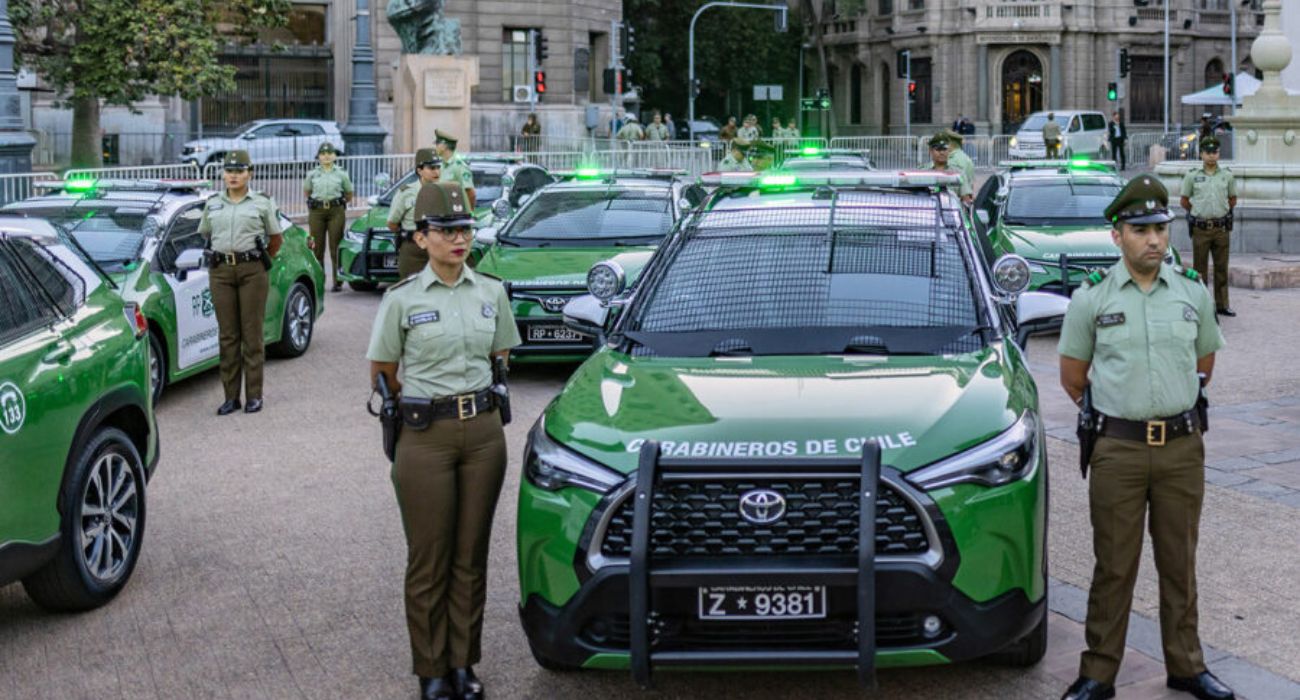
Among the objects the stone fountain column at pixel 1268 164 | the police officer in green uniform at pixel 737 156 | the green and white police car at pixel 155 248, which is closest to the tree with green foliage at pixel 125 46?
the police officer in green uniform at pixel 737 156

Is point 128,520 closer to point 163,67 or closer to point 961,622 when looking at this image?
point 961,622

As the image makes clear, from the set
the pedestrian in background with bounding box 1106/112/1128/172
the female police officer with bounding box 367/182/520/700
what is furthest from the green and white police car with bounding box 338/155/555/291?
the pedestrian in background with bounding box 1106/112/1128/172

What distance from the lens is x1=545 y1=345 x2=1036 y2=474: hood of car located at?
544cm

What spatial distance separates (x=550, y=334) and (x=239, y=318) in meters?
2.44

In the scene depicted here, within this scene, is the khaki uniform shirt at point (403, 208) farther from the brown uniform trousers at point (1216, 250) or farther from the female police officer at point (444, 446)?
the female police officer at point (444, 446)

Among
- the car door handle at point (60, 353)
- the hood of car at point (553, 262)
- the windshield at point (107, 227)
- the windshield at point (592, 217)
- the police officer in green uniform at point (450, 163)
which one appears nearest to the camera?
the car door handle at point (60, 353)

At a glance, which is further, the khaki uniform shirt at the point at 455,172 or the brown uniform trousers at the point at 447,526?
the khaki uniform shirt at the point at 455,172

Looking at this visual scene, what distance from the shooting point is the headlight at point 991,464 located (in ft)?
17.6

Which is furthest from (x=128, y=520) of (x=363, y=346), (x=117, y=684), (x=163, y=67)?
(x=163, y=67)

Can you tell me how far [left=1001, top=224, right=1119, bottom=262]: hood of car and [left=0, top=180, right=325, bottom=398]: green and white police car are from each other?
753 centimetres

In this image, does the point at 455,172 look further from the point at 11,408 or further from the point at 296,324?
the point at 11,408

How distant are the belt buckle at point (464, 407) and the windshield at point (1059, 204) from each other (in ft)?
39.9

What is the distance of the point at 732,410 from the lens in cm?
570

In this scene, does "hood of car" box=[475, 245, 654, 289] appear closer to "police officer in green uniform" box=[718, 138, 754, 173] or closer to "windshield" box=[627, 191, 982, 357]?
"windshield" box=[627, 191, 982, 357]
